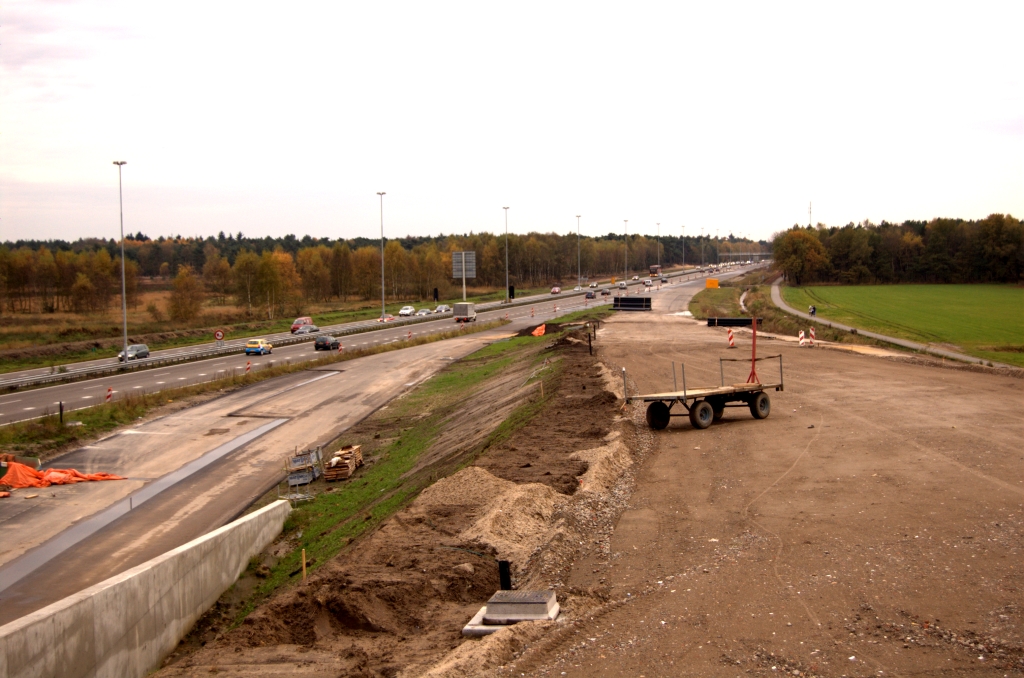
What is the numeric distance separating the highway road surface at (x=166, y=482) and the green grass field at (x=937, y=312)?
39.5 m

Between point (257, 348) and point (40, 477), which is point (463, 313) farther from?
point (40, 477)

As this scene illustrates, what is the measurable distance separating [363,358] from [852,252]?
122 meters

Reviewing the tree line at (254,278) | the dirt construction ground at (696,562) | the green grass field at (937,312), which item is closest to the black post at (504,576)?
the dirt construction ground at (696,562)

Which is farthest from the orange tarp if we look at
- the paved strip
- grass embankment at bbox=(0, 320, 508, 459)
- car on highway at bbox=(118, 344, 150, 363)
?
the paved strip

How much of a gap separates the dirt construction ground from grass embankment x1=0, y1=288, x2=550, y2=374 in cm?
5260

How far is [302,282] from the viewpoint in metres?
136

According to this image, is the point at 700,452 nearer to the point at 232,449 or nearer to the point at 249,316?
the point at 232,449

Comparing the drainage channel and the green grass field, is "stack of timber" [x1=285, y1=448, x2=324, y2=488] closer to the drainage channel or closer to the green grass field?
the drainage channel

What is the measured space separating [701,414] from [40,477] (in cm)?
2352

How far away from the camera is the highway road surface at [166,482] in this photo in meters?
20.3

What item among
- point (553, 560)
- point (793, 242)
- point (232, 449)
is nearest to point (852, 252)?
point (793, 242)

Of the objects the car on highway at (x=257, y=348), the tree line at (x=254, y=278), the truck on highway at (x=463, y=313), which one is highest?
the tree line at (x=254, y=278)

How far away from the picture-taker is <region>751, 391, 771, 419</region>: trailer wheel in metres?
24.9

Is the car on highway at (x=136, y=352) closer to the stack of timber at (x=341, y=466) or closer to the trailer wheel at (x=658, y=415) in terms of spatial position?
the stack of timber at (x=341, y=466)
